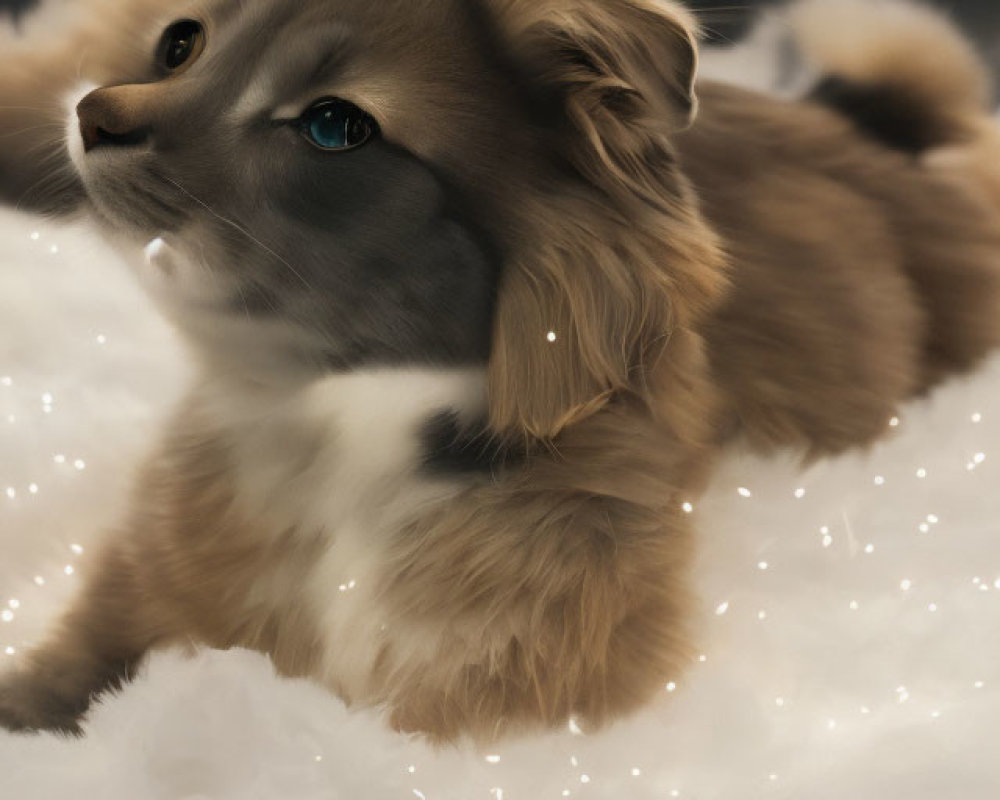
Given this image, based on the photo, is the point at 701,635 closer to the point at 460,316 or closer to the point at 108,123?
the point at 460,316

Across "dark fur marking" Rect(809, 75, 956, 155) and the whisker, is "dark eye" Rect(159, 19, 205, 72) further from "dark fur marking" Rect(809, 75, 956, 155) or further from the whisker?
"dark fur marking" Rect(809, 75, 956, 155)

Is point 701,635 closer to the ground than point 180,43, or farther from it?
closer to the ground

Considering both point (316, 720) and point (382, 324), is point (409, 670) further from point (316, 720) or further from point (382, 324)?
point (382, 324)

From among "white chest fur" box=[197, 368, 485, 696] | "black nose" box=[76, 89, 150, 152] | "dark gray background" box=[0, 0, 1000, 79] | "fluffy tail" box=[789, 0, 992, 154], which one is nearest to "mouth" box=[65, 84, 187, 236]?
"black nose" box=[76, 89, 150, 152]

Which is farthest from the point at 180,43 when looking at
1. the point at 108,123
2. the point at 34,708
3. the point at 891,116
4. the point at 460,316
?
the point at 891,116

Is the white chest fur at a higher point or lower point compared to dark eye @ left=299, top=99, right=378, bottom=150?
lower

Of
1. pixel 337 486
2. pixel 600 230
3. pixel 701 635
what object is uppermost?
pixel 600 230

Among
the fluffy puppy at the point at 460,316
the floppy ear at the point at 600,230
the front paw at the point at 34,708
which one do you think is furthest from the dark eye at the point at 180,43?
the front paw at the point at 34,708
